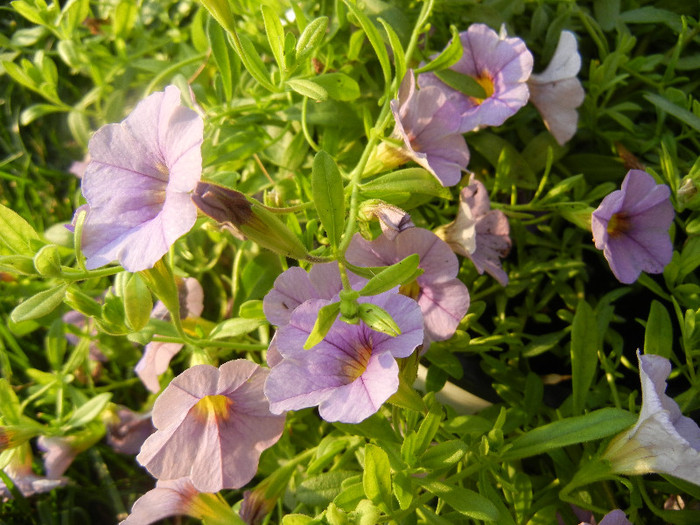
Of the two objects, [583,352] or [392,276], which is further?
[583,352]

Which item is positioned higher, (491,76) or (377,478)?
(491,76)

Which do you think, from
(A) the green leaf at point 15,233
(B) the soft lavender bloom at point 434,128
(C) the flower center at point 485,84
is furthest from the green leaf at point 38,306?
(C) the flower center at point 485,84

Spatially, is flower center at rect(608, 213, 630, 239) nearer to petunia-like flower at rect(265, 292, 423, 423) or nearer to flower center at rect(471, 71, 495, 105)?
flower center at rect(471, 71, 495, 105)

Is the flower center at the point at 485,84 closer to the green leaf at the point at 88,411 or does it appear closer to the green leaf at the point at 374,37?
the green leaf at the point at 374,37

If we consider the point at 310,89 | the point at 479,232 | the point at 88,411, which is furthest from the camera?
the point at 88,411

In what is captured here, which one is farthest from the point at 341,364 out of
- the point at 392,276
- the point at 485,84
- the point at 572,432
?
the point at 485,84

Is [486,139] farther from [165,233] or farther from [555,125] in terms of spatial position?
[165,233]

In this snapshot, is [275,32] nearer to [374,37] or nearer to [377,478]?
[374,37]

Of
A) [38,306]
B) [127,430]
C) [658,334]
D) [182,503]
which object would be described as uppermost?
[38,306]
